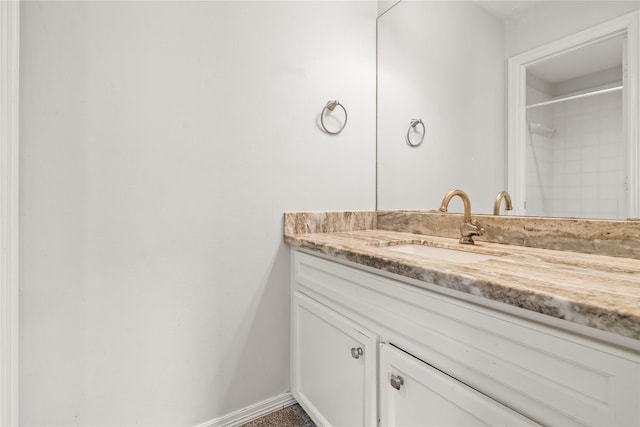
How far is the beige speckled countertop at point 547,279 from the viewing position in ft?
1.47

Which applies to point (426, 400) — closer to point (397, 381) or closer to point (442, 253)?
point (397, 381)

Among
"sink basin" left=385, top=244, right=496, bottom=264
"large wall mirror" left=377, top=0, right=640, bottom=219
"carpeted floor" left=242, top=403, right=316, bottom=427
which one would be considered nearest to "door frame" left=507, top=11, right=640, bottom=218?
"large wall mirror" left=377, top=0, right=640, bottom=219

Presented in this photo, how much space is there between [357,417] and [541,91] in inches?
48.8

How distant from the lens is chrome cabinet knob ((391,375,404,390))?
0.79m

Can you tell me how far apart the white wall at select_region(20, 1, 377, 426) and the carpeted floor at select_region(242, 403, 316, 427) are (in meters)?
0.10

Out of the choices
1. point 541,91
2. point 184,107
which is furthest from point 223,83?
point 541,91

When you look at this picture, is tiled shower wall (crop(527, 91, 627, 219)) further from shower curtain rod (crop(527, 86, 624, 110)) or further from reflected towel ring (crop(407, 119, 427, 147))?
reflected towel ring (crop(407, 119, 427, 147))

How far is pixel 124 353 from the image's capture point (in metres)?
1.03

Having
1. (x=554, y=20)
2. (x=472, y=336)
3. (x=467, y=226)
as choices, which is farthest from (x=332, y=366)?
(x=554, y=20)

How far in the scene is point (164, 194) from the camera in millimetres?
1081

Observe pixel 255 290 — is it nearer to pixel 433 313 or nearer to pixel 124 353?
pixel 124 353

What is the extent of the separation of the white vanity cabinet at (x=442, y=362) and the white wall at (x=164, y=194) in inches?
12.5
